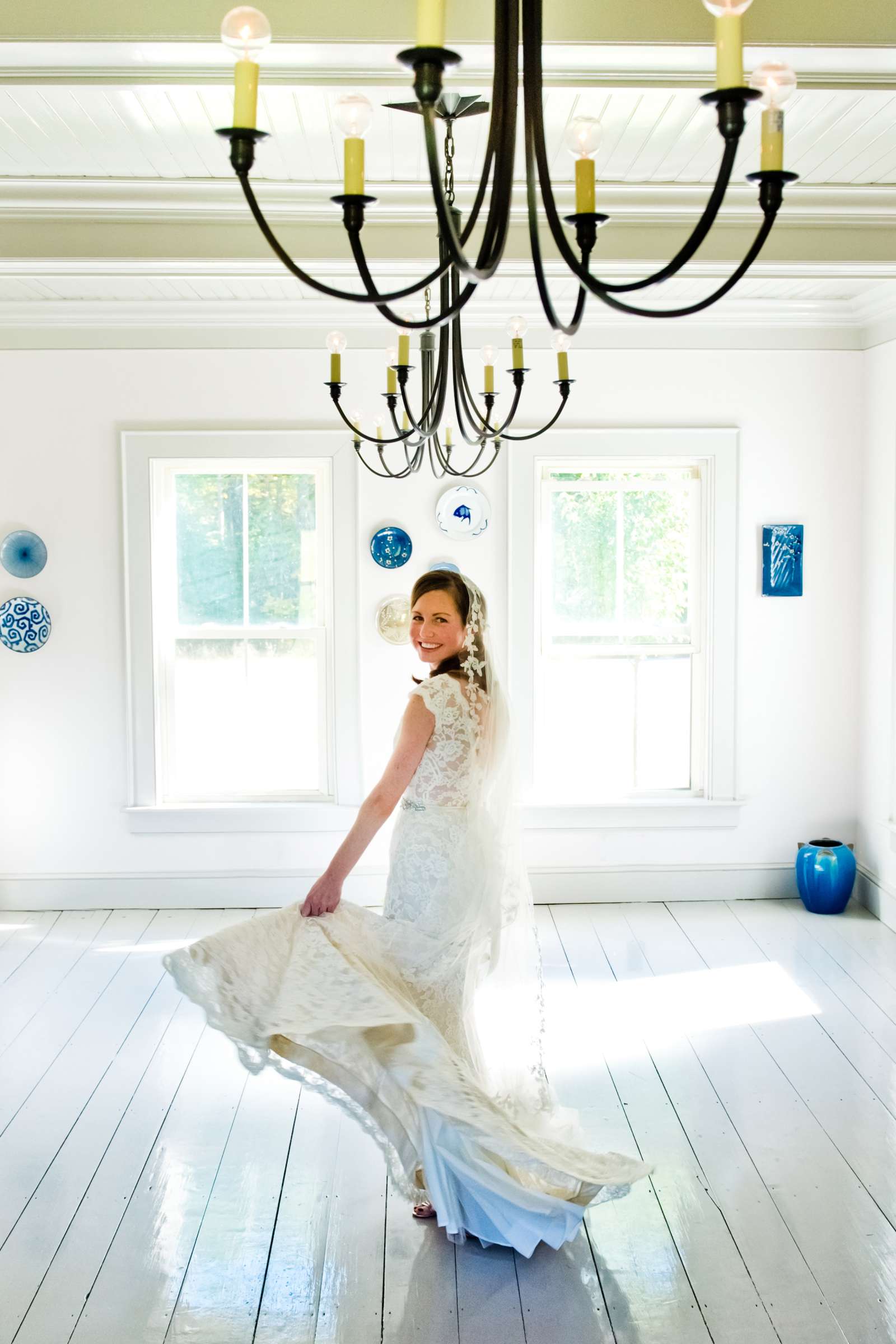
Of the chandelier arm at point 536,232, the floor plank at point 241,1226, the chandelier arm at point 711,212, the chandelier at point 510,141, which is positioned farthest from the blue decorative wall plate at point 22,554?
the chandelier arm at point 711,212

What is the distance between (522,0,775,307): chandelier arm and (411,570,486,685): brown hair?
159 centimetres

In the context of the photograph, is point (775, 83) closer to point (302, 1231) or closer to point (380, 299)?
point (380, 299)

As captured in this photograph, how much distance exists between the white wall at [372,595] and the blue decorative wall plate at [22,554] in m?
0.05

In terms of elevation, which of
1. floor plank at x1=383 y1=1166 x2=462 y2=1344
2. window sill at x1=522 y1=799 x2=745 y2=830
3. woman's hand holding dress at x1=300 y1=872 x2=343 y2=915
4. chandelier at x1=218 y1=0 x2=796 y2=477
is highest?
chandelier at x1=218 y1=0 x2=796 y2=477

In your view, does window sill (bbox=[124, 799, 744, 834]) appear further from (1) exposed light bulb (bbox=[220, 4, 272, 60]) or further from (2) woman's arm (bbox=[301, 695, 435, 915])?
(1) exposed light bulb (bbox=[220, 4, 272, 60])

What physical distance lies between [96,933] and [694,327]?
13.1 feet

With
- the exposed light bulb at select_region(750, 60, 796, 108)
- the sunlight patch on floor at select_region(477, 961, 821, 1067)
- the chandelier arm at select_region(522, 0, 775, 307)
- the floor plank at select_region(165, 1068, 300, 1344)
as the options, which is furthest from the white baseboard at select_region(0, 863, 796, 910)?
the exposed light bulb at select_region(750, 60, 796, 108)

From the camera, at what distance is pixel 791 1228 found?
294 centimetres

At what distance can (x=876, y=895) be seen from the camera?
18.3ft

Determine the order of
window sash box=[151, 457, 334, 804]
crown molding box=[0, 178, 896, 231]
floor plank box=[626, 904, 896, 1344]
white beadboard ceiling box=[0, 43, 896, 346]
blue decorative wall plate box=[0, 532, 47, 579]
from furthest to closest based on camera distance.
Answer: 1. window sash box=[151, 457, 334, 804]
2. blue decorative wall plate box=[0, 532, 47, 579]
3. crown molding box=[0, 178, 896, 231]
4. white beadboard ceiling box=[0, 43, 896, 346]
5. floor plank box=[626, 904, 896, 1344]

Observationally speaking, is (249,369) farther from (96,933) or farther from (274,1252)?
(274,1252)

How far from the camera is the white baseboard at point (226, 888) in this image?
5730 mm

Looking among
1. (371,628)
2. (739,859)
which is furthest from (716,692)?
(371,628)

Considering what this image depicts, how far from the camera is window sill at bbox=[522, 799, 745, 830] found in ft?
18.9
